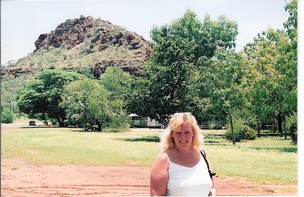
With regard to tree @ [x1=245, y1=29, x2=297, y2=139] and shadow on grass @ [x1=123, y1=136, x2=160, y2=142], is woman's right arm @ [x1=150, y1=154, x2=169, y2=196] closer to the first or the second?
shadow on grass @ [x1=123, y1=136, x2=160, y2=142]

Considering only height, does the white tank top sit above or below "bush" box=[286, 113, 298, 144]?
below

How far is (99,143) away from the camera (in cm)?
663

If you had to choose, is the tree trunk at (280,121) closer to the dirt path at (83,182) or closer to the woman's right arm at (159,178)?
the dirt path at (83,182)

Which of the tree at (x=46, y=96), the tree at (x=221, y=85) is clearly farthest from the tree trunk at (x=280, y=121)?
the tree at (x=46, y=96)

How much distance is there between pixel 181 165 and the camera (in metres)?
1.63

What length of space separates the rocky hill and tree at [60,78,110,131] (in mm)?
388

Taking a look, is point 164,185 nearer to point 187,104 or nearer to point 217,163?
point 217,163

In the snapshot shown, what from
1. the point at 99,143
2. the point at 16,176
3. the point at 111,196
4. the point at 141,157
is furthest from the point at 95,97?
the point at 111,196

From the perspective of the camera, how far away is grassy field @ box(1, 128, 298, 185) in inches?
209

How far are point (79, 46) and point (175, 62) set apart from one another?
9.76 feet

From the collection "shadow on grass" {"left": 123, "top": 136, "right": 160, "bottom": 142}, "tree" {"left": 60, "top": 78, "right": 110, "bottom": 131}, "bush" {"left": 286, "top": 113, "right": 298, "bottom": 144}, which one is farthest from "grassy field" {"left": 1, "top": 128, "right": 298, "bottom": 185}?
"bush" {"left": 286, "top": 113, "right": 298, "bottom": 144}

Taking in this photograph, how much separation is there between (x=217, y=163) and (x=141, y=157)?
1.01 m

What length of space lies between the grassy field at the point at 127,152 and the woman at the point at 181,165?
10.9 ft

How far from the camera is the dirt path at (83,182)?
450 centimetres
